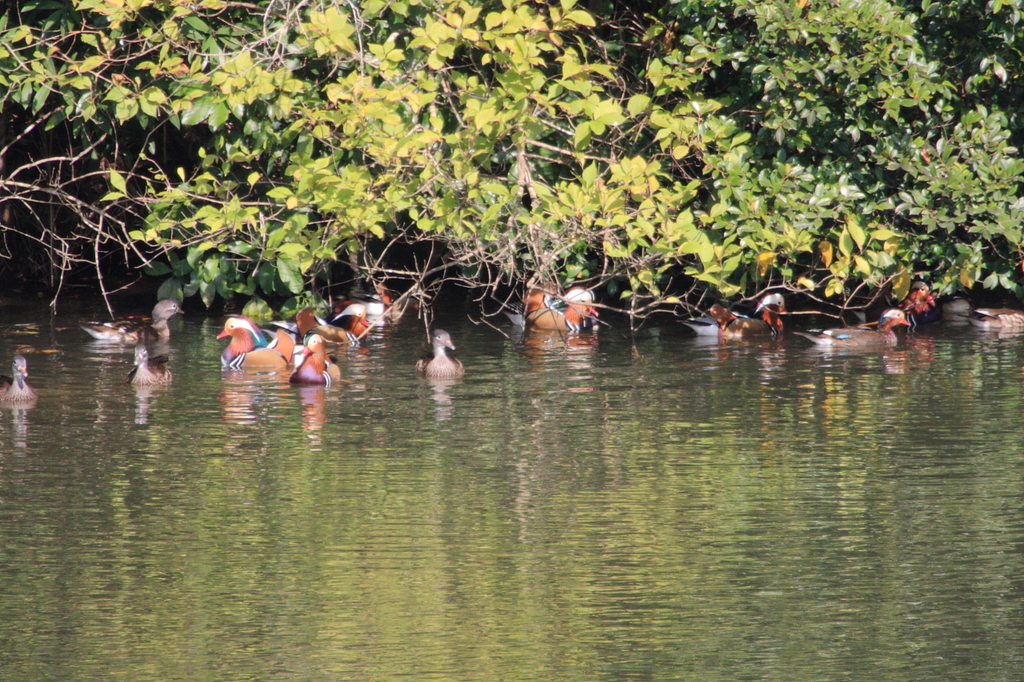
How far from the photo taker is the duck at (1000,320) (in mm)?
13461

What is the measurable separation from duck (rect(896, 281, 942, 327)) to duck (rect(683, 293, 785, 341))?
137 cm

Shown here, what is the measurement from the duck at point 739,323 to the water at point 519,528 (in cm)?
214

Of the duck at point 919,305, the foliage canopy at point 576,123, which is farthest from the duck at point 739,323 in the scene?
the duck at point 919,305

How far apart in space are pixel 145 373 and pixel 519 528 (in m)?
4.89

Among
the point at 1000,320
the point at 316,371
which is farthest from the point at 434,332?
the point at 1000,320

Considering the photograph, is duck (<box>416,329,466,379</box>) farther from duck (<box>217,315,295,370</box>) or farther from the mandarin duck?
the mandarin duck

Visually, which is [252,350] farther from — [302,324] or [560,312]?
[560,312]

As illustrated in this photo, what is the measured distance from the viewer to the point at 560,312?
548 inches

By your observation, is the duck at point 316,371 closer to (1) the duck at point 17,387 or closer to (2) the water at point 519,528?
(2) the water at point 519,528

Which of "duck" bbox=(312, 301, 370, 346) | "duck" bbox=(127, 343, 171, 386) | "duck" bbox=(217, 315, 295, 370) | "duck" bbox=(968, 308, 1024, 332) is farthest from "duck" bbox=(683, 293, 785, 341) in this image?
"duck" bbox=(127, 343, 171, 386)

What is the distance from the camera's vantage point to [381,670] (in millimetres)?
5121

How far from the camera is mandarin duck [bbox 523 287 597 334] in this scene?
1353cm

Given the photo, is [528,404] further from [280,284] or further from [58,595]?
[280,284]

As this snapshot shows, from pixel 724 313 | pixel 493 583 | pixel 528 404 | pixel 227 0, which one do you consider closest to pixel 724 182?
pixel 724 313
